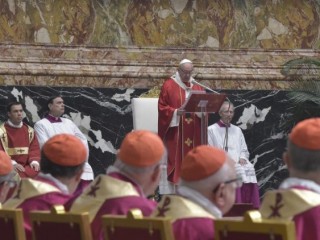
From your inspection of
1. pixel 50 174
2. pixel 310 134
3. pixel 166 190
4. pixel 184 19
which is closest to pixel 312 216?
pixel 310 134

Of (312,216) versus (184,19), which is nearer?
(312,216)

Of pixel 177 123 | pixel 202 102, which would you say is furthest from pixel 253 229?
pixel 177 123

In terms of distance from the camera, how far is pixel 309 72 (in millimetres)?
18109

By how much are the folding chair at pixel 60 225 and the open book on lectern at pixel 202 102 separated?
8246 millimetres

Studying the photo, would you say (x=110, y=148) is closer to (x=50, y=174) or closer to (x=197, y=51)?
(x=197, y=51)

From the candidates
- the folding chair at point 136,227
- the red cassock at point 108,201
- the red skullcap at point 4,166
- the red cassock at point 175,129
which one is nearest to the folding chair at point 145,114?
the red cassock at point 175,129

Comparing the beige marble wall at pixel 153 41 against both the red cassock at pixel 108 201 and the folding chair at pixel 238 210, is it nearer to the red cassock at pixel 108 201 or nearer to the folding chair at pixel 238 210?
the folding chair at pixel 238 210

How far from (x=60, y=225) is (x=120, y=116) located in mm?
11377

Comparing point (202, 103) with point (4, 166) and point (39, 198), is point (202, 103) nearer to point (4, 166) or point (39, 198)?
point (4, 166)

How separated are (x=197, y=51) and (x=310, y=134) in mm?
12310

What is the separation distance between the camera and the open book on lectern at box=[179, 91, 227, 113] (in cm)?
1437

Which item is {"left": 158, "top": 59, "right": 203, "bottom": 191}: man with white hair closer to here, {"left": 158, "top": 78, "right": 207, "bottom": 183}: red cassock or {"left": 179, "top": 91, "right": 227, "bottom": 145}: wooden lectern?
{"left": 158, "top": 78, "right": 207, "bottom": 183}: red cassock

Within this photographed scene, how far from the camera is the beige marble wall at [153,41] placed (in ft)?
56.5

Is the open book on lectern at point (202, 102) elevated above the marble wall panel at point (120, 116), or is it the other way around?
the open book on lectern at point (202, 102)
